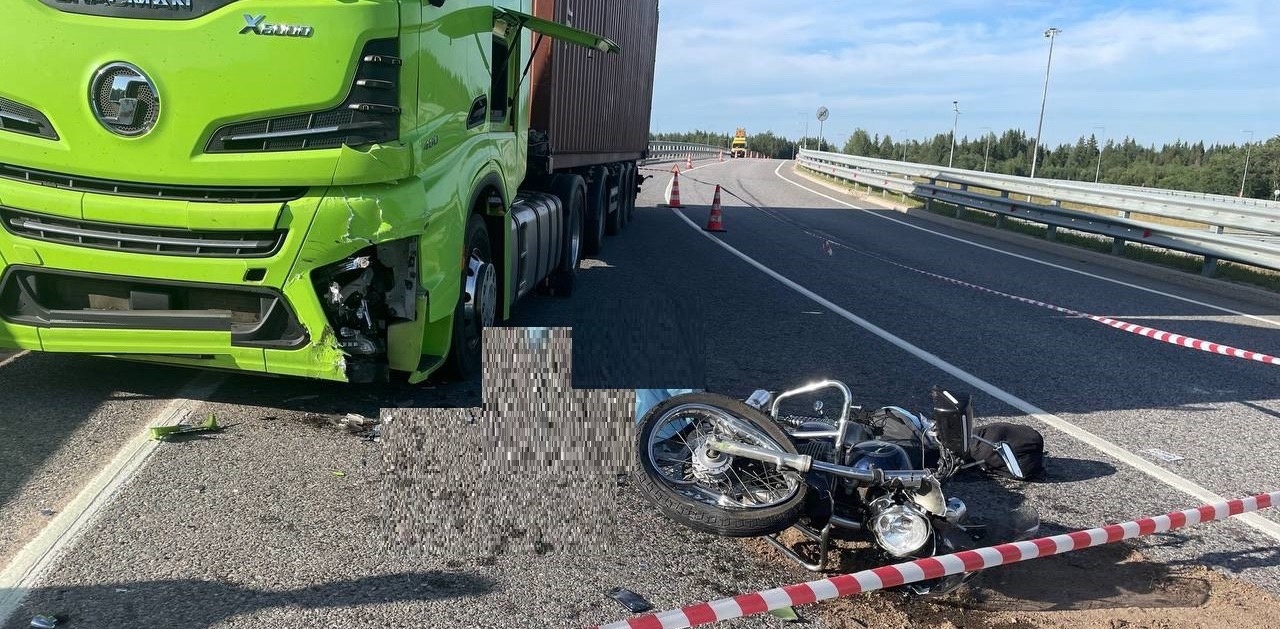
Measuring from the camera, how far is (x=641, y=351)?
5.36 metres

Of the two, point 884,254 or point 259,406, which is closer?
point 259,406

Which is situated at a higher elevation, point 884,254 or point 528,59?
point 528,59

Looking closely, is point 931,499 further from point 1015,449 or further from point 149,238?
point 149,238


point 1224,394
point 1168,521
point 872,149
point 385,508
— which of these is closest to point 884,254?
point 1224,394

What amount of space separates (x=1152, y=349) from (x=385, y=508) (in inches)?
277

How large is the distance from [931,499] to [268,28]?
3434 mm

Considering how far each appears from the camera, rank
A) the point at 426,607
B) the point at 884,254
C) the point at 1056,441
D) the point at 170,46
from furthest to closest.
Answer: the point at 884,254
the point at 1056,441
the point at 170,46
the point at 426,607

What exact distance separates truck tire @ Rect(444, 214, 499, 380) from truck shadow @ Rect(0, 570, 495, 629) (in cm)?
214

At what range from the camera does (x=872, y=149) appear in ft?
447

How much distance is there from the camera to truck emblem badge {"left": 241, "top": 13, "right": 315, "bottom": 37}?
390cm


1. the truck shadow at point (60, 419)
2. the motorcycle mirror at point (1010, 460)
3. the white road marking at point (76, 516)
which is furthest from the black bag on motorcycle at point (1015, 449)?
the truck shadow at point (60, 419)

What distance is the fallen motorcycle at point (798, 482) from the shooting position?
3309 millimetres

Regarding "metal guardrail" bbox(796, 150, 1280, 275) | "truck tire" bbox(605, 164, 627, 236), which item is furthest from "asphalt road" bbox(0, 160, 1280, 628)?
"truck tire" bbox(605, 164, 627, 236)

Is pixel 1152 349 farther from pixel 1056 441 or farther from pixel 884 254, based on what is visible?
pixel 884 254
